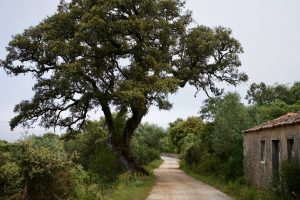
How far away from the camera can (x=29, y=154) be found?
1314 cm

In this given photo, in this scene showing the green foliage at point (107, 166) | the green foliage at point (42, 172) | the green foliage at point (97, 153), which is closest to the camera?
the green foliage at point (42, 172)

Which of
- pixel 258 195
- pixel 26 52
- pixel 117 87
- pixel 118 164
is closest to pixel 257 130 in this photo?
pixel 258 195

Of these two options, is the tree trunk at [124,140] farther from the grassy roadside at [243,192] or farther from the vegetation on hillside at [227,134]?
the grassy roadside at [243,192]

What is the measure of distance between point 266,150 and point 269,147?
674mm

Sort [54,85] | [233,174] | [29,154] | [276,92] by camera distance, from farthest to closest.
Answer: [276,92] → [54,85] → [233,174] → [29,154]

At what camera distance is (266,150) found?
23.0 meters

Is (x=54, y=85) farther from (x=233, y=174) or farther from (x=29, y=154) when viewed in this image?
(x=29, y=154)

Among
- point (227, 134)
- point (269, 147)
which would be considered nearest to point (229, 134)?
point (227, 134)

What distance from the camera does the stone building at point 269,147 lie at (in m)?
18.9

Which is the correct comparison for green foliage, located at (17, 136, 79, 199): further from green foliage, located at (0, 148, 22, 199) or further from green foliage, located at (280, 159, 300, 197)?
green foliage, located at (280, 159, 300, 197)

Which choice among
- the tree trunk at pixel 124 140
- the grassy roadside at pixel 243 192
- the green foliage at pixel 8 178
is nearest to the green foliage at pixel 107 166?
the tree trunk at pixel 124 140

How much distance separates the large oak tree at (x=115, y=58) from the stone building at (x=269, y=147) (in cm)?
722

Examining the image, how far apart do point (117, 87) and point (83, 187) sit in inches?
641

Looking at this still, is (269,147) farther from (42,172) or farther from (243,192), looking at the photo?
(42,172)
